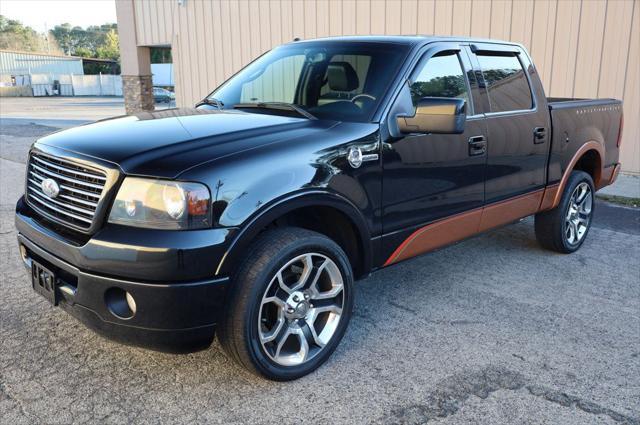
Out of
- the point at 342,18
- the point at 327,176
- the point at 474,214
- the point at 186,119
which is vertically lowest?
the point at 474,214

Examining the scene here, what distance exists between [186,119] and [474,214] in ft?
6.94

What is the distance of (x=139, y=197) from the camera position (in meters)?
2.64

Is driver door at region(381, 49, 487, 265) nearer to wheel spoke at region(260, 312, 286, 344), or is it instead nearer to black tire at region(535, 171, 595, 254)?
wheel spoke at region(260, 312, 286, 344)

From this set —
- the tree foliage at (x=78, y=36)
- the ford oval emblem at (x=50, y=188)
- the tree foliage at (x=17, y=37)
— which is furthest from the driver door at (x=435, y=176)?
the tree foliage at (x=78, y=36)

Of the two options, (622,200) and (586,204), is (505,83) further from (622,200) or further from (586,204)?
(622,200)

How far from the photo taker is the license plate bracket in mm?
2863

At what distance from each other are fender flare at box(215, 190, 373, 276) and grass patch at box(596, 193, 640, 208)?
5.37 m

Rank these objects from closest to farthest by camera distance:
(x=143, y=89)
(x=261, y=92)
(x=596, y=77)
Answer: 1. (x=261, y=92)
2. (x=596, y=77)
3. (x=143, y=89)

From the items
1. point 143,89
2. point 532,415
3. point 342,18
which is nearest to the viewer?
point 532,415

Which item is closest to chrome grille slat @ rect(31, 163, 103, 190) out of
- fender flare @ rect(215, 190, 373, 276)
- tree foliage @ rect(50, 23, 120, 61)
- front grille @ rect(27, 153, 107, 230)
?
front grille @ rect(27, 153, 107, 230)

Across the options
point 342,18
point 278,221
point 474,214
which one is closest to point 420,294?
point 474,214

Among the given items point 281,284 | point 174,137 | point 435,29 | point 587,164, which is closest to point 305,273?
point 281,284

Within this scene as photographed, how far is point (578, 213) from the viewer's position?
552 cm

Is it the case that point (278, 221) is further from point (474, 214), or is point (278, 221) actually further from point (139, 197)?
point (474, 214)
